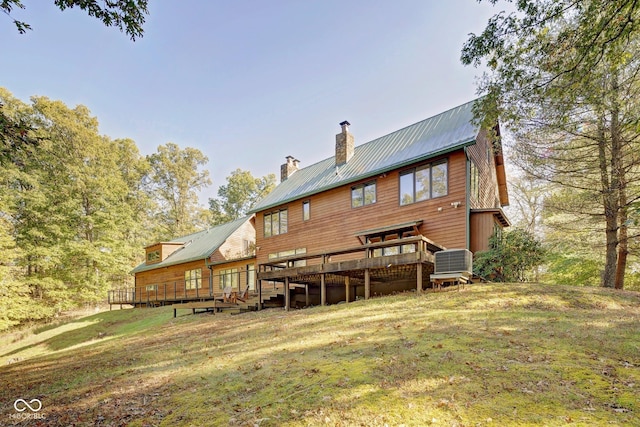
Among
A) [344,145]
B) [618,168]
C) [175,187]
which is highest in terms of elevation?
[175,187]

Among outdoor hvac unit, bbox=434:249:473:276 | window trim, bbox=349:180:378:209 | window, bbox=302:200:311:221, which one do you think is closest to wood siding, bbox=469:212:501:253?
outdoor hvac unit, bbox=434:249:473:276

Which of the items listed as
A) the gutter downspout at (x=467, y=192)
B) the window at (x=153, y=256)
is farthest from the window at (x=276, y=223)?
the window at (x=153, y=256)

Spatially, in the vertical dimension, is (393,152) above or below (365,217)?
above

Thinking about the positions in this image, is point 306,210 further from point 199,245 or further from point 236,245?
point 199,245

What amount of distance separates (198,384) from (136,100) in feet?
65.3

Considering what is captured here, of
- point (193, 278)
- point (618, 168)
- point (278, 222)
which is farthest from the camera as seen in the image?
point (193, 278)

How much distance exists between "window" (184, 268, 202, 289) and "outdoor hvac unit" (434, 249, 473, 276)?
773 inches

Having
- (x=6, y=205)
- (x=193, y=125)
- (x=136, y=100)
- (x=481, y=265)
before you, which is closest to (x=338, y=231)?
(x=481, y=265)

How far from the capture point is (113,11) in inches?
218

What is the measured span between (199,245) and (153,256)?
5637 millimetres

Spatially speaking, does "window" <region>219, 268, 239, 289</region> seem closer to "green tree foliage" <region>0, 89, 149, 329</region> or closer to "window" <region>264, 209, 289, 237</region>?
"window" <region>264, 209, 289, 237</region>

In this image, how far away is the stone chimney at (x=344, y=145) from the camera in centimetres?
1784

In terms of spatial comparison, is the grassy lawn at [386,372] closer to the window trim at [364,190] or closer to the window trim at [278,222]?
the window trim at [364,190]

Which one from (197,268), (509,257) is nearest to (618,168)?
(509,257)
